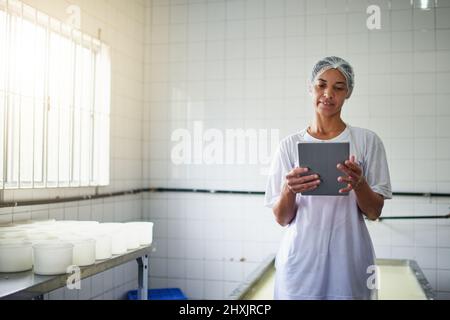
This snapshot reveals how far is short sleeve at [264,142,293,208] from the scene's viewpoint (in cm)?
143

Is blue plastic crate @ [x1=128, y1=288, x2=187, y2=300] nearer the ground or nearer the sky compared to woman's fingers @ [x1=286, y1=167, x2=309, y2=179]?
nearer the ground

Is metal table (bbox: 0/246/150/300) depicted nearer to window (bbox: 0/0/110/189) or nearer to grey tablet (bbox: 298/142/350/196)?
window (bbox: 0/0/110/189)

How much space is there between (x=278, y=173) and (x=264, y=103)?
2.33 m

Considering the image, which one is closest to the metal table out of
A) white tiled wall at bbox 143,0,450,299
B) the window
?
the window

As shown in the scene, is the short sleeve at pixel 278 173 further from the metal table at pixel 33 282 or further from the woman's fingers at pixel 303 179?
the metal table at pixel 33 282

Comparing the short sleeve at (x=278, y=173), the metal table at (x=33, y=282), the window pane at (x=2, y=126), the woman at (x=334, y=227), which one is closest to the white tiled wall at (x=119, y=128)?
the window pane at (x=2, y=126)

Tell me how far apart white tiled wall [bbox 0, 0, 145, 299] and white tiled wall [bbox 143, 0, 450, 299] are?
0.44 ft

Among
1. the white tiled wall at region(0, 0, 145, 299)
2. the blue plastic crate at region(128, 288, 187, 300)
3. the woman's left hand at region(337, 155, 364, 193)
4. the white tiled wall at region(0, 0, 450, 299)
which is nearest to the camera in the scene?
the woman's left hand at region(337, 155, 364, 193)

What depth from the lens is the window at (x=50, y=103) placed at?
94.7 inches
